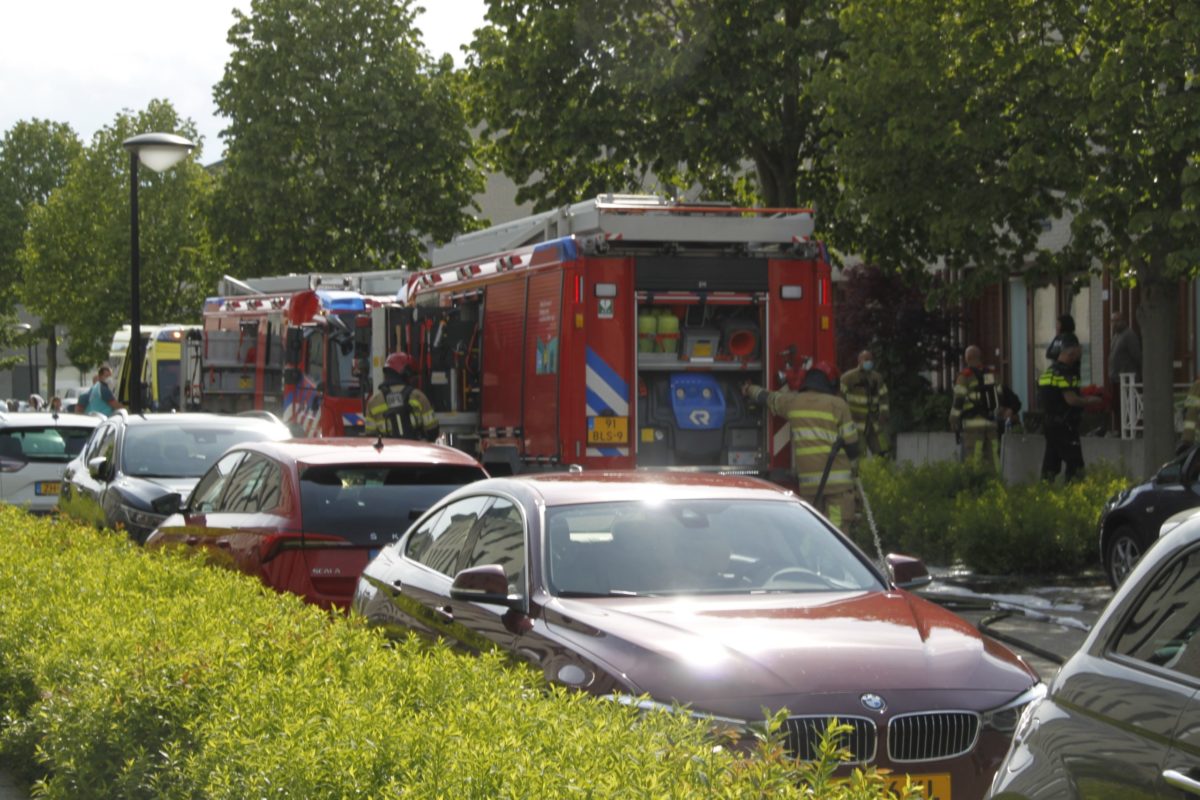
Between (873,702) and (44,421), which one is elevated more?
(44,421)

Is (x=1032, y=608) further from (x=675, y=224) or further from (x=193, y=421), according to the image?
(x=193, y=421)

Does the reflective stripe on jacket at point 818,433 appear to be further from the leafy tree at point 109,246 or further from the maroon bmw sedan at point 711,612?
the leafy tree at point 109,246

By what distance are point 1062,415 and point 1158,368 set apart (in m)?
2.32

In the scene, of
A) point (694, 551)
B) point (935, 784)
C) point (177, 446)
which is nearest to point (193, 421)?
point (177, 446)

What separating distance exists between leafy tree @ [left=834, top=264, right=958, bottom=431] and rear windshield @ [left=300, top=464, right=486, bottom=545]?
2040 centimetres

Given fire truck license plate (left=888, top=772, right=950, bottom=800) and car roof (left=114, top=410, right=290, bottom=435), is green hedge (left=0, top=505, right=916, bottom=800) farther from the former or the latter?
car roof (left=114, top=410, right=290, bottom=435)

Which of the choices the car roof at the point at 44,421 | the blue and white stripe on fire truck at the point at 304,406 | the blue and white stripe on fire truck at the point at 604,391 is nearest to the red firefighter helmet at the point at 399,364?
the blue and white stripe on fire truck at the point at 604,391

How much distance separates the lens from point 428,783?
13.6 feet

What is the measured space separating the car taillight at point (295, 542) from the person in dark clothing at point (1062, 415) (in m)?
11.1

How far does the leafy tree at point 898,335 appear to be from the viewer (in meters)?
30.2

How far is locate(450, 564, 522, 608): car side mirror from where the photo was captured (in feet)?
22.4

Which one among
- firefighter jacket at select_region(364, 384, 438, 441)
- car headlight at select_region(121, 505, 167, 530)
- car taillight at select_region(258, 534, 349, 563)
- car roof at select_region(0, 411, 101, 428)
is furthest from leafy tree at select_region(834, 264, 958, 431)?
car taillight at select_region(258, 534, 349, 563)

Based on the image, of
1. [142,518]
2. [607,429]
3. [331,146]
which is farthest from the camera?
[331,146]

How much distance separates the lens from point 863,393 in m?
20.3
